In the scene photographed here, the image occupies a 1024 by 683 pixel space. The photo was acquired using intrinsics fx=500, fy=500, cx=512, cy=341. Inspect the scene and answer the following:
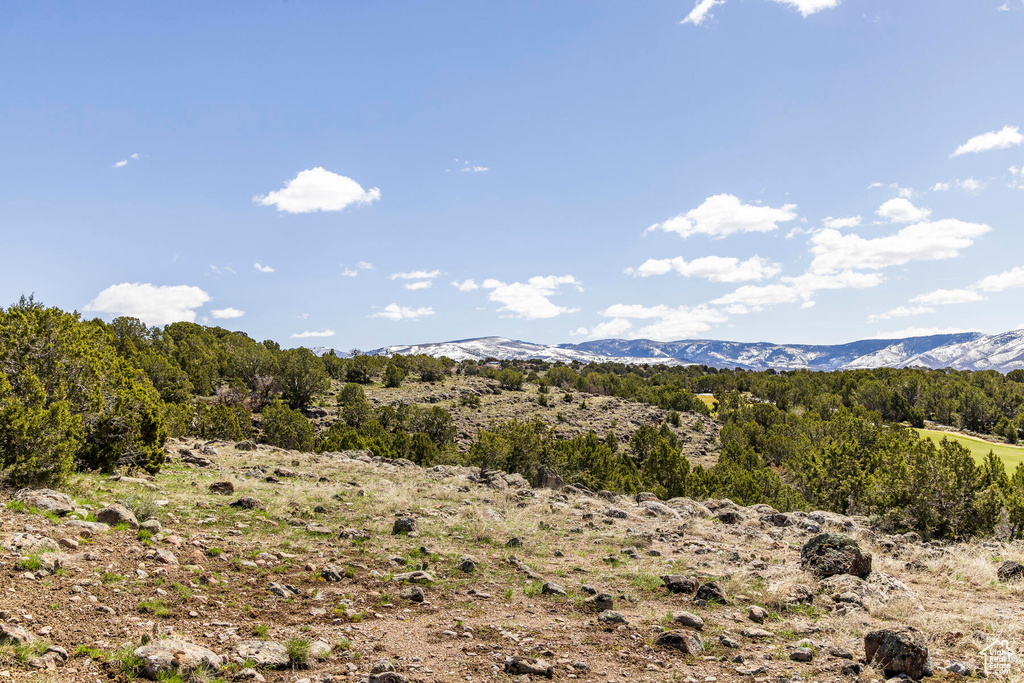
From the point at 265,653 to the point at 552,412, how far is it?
10594 cm

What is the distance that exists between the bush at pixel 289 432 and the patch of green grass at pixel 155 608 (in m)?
54.0

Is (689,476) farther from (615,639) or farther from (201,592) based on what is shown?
(201,592)

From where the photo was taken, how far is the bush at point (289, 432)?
62.2m

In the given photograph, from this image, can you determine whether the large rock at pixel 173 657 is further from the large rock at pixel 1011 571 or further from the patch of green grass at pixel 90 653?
the large rock at pixel 1011 571

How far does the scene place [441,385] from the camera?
12988 centimetres

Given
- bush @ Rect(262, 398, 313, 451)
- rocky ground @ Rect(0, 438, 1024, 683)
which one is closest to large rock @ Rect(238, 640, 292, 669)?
rocky ground @ Rect(0, 438, 1024, 683)

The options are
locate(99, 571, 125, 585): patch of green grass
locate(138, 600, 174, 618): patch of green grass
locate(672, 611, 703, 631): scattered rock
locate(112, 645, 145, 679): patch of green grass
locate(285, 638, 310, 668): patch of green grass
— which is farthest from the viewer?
locate(672, 611, 703, 631): scattered rock

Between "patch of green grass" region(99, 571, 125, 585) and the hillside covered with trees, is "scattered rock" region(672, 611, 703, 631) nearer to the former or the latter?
"patch of green grass" region(99, 571, 125, 585)

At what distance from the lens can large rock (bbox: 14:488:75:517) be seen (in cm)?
1423

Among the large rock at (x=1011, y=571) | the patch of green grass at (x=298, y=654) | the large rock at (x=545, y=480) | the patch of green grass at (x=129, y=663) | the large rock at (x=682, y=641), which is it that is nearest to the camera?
the patch of green grass at (x=129, y=663)

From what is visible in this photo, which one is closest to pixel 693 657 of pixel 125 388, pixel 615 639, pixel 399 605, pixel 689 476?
pixel 615 639
